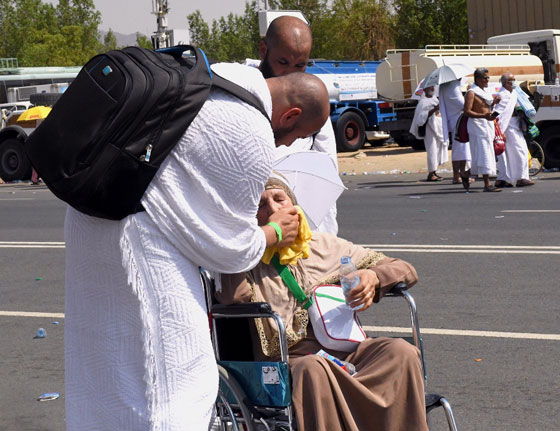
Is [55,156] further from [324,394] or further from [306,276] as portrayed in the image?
[306,276]

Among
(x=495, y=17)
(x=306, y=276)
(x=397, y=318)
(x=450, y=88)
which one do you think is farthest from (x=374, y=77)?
(x=306, y=276)

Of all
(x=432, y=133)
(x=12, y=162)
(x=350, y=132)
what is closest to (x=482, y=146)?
(x=432, y=133)

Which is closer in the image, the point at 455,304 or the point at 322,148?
the point at 322,148

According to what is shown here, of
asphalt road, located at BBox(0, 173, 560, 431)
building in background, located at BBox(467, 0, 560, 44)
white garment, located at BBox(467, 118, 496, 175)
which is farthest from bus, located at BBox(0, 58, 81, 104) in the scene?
asphalt road, located at BBox(0, 173, 560, 431)

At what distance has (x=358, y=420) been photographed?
11.5ft

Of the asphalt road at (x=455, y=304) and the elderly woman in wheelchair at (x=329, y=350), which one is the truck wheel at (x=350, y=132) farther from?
the elderly woman in wheelchair at (x=329, y=350)

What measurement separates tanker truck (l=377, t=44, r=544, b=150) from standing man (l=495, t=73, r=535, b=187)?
29.3ft

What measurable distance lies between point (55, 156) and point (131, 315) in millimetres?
421

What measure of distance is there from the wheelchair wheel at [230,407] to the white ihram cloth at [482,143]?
12.2 metres

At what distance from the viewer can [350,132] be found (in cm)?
2747

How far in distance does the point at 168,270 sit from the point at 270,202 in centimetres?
131

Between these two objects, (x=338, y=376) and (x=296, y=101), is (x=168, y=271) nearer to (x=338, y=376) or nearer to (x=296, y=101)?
(x=296, y=101)

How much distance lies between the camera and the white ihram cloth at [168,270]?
7.64 feet

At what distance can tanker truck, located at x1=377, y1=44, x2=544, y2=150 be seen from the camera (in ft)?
84.2
